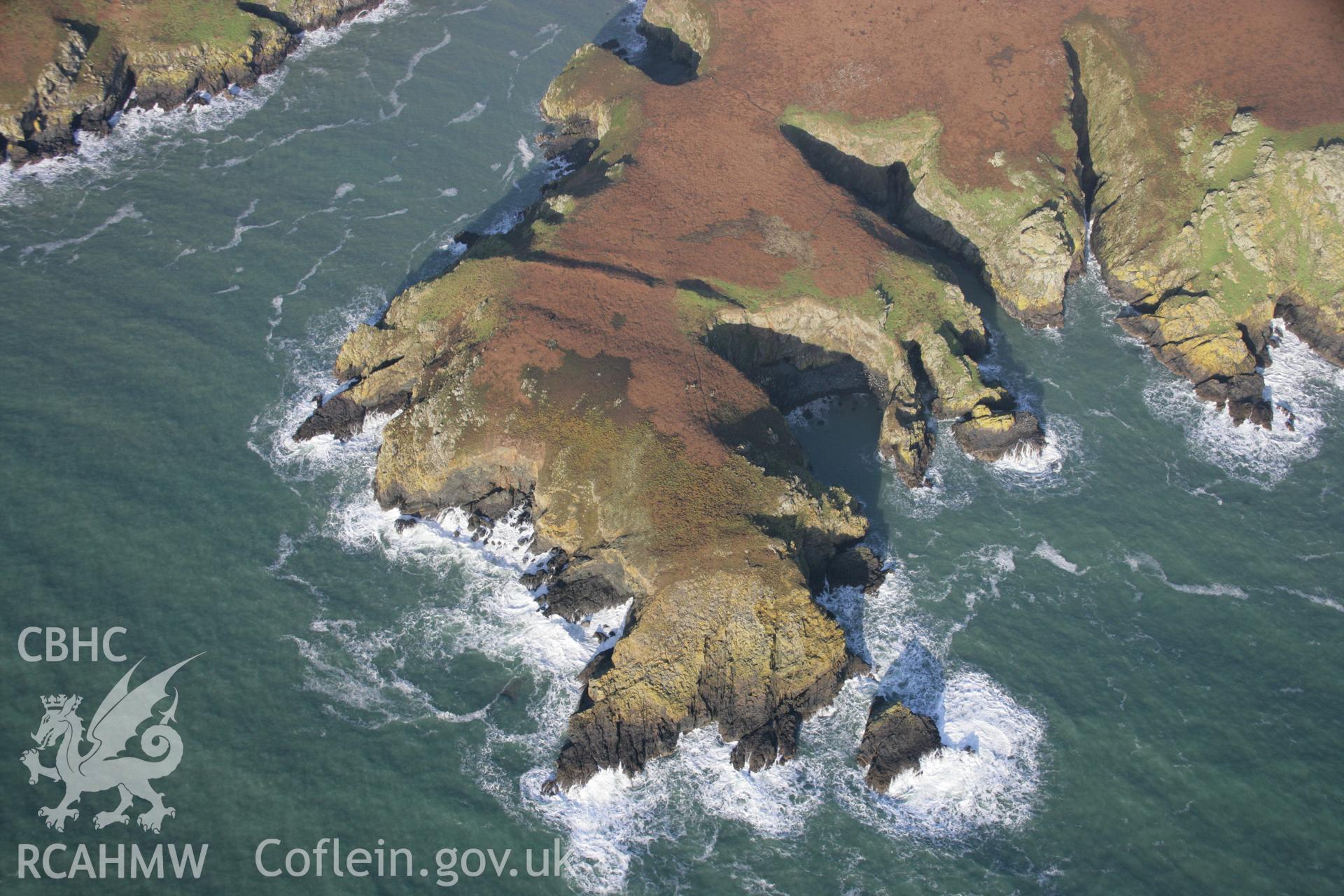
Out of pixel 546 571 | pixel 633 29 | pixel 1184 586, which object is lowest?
pixel 546 571

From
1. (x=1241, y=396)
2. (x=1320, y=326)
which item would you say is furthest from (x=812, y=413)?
(x=1320, y=326)

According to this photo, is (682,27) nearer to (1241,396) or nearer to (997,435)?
(997,435)

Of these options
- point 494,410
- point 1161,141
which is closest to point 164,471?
point 494,410

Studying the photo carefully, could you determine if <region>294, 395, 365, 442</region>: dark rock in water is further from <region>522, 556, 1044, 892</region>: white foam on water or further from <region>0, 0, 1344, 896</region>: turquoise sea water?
<region>522, 556, 1044, 892</region>: white foam on water

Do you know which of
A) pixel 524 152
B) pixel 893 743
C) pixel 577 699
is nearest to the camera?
pixel 893 743

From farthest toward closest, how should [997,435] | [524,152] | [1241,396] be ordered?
[524,152], [1241,396], [997,435]

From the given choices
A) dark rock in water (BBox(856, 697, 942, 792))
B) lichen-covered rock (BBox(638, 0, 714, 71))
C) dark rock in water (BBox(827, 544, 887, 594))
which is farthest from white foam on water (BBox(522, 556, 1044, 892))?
lichen-covered rock (BBox(638, 0, 714, 71))

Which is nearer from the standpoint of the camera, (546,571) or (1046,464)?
(546,571)

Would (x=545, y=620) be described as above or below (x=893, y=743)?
above
